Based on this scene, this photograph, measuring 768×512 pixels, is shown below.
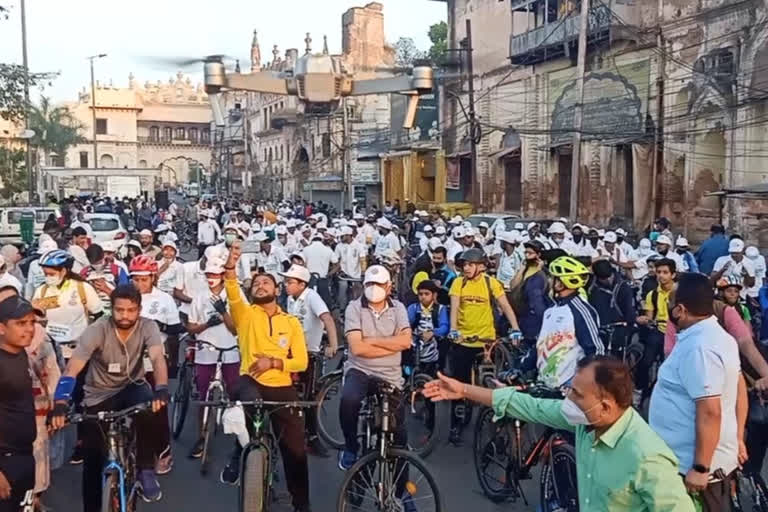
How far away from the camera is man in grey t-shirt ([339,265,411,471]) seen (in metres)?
6.23

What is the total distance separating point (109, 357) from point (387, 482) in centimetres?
195

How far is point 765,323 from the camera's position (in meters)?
8.24

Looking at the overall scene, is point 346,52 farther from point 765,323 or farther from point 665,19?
point 765,323

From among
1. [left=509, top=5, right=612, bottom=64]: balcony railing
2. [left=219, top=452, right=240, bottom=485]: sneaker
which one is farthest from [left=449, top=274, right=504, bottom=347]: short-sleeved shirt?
[left=509, top=5, right=612, bottom=64]: balcony railing

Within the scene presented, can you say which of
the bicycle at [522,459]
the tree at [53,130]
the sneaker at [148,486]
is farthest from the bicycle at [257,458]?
the tree at [53,130]

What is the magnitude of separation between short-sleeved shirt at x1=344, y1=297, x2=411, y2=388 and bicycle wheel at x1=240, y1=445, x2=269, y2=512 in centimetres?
113

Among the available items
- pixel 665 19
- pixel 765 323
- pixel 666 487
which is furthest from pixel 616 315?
pixel 665 19

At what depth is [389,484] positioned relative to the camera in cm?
532

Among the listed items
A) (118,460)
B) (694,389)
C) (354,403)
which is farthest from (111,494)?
(694,389)

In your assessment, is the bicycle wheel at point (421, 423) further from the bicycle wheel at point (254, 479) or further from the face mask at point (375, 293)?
the bicycle wheel at point (254, 479)

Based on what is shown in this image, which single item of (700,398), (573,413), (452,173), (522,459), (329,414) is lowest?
(329,414)

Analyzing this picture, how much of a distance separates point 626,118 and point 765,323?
65.6 feet

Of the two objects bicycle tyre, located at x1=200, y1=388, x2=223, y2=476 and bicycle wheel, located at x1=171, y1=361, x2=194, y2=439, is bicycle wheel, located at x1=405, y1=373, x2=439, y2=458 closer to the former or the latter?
bicycle tyre, located at x1=200, y1=388, x2=223, y2=476

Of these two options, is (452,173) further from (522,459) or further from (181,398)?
(522,459)
